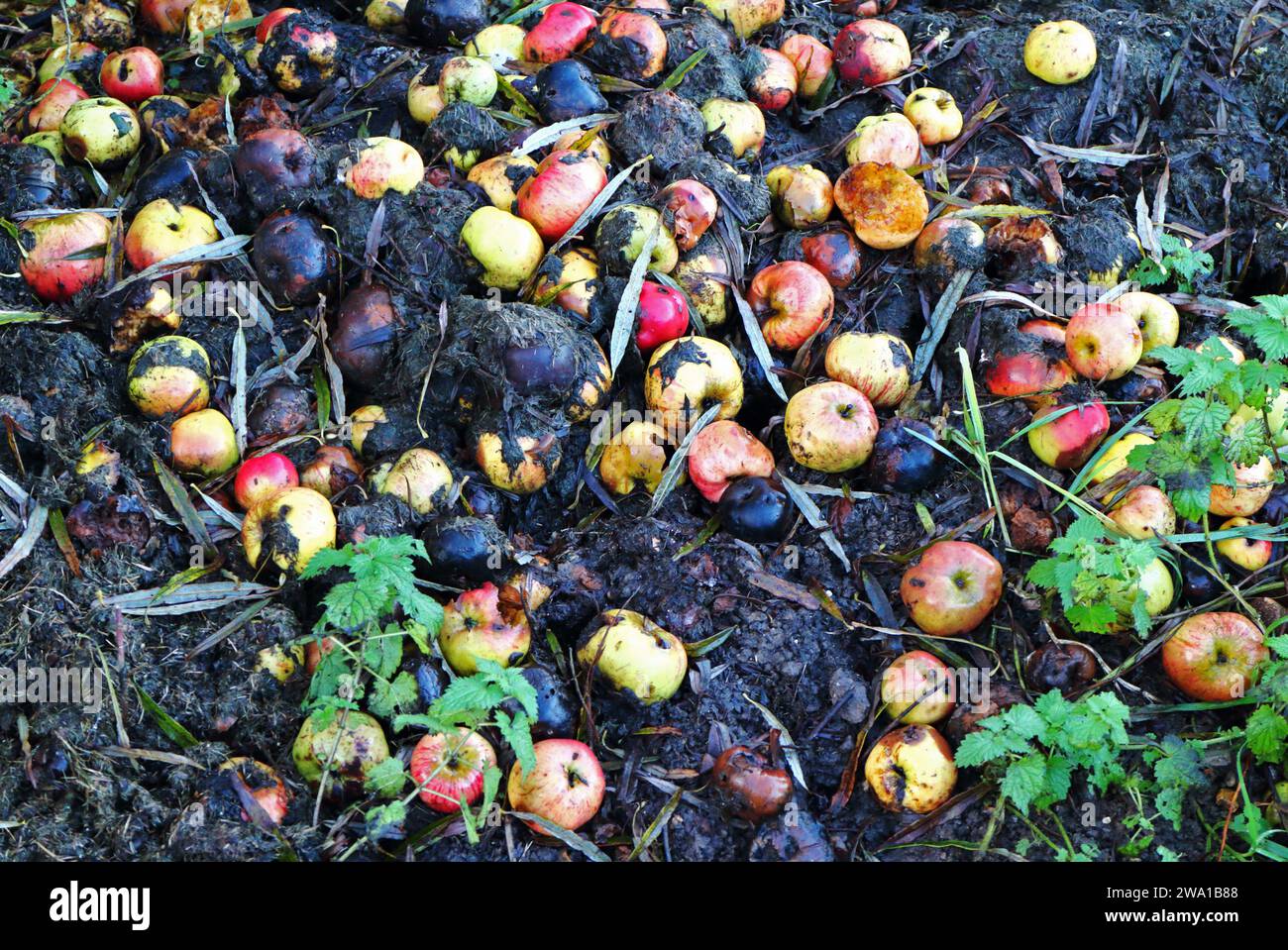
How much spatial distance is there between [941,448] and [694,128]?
2.13 metres

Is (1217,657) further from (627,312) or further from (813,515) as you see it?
(627,312)

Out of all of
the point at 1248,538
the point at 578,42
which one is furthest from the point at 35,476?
the point at 1248,538

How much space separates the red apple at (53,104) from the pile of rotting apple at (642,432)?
0.09ft

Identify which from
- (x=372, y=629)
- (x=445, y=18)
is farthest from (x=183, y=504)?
(x=445, y=18)

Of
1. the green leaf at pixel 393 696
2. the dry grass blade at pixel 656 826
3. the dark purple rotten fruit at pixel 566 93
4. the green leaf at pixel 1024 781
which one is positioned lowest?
the dry grass blade at pixel 656 826

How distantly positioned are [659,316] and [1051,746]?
98.1 inches

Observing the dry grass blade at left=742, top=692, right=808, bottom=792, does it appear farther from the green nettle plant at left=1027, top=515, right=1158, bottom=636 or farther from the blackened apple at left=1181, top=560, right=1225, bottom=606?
the blackened apple at left=1181, top=560, right=1225, bottom=606

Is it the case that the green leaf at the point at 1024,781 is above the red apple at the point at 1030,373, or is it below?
below

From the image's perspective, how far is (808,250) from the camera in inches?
210

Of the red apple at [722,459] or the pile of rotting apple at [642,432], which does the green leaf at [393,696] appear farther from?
the red apple at [722,459]

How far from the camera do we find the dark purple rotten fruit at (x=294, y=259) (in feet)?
16.2

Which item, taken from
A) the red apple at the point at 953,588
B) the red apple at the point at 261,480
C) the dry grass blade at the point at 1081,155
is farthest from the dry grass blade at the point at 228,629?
the dry grass blade at the point at 1081,155

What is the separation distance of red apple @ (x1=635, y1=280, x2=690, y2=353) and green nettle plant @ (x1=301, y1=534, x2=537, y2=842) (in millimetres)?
1587
